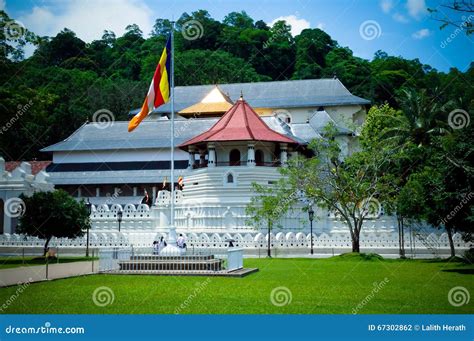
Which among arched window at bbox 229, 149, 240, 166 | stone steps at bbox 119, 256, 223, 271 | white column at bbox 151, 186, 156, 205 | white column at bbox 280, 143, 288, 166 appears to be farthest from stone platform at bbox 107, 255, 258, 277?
white column at bbox 151, 186, 156, 205

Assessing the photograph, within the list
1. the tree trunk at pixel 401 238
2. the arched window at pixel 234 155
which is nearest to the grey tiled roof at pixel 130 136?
the arched window at pixel 234 155

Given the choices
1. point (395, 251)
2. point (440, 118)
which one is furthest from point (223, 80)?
point (395, 251)

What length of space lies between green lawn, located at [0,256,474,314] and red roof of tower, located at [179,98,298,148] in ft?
56.6

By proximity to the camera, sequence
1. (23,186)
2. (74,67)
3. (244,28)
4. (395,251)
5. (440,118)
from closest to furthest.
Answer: (395,251)
(23,186)
(440,118)
(74,67)
(244,28)

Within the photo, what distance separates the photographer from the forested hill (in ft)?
222

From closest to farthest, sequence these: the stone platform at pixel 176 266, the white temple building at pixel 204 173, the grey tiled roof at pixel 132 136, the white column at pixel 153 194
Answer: the stone platform at pixel 176 266
the white temple building at pixel 204 173
the white column at pixel 153 194
the grey tiled roof at pixel 132 136

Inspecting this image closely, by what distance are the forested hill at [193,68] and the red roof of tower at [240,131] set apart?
2144cm

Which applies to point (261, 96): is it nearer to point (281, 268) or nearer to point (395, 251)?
point (395, 251)

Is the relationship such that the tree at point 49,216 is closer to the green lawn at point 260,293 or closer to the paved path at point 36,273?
the paved path at point 36,273

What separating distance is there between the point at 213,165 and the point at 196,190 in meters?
1.95

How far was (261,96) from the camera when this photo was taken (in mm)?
69625

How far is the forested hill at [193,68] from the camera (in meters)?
67.8

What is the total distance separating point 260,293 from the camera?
50.9 ft

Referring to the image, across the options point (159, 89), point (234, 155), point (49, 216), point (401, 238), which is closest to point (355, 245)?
point (401, 238)
